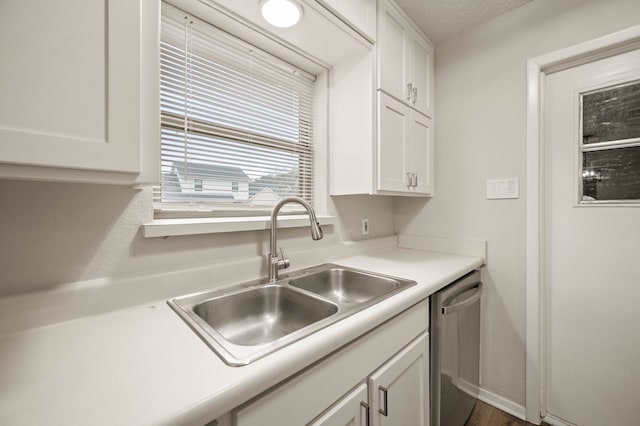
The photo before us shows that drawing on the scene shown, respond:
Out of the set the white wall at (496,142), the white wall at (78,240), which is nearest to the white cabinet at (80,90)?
the white wall at (78,240)

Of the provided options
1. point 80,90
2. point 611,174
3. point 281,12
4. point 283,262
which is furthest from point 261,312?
point 611,174

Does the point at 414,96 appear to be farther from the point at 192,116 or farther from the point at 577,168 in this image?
the point at 192,116

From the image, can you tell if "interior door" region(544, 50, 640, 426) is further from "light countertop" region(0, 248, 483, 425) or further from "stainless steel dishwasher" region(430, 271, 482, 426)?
"light countertop" region(0, 248, 483, 425)

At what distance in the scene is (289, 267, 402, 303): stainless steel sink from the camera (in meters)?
1.28

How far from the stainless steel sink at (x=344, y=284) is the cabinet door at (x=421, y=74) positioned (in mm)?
1138

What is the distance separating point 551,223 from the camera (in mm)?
1533

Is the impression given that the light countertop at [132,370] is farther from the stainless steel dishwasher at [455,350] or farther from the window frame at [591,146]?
the window frame at [591,146]

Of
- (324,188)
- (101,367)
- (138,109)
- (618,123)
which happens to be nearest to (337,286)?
(324,188)

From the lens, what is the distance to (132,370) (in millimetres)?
559

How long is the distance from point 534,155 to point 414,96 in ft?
2.52

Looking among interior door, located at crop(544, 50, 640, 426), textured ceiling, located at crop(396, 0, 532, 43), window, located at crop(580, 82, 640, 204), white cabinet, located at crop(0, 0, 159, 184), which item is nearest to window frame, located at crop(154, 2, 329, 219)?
white cabinet, located at crop(0, 0, 159, 184)

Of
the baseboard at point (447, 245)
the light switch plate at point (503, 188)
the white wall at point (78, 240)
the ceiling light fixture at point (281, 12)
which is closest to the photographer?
the white wall at point (78, 240)

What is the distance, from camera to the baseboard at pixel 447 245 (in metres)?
1.73

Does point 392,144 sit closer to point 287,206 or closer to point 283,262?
point 287,206
